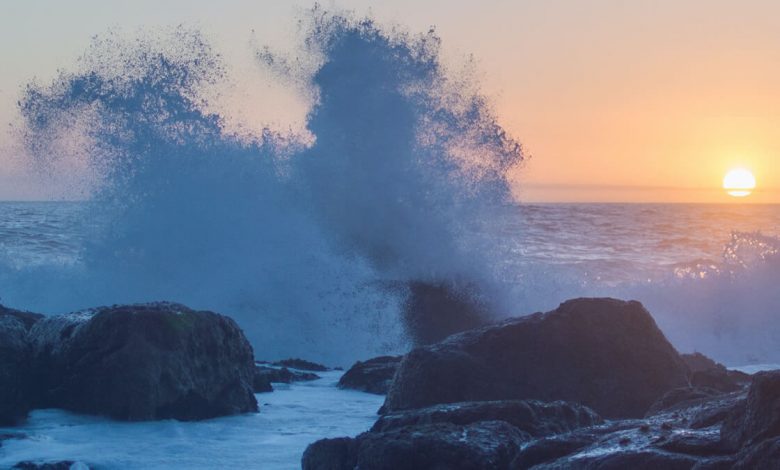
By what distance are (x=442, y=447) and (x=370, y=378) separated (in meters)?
4.21

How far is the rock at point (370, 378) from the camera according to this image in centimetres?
848

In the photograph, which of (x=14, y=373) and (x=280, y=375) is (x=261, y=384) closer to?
(x=280, y=375)

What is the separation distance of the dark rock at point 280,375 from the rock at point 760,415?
5.14 metres

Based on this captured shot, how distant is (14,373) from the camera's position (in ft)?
21.4

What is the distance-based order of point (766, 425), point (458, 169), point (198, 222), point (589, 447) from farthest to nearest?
1. point (458, 169)
2. point (198, 222)
3. point (589, 447)
4. point (766, 425)

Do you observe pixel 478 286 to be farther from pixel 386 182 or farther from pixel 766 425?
pixel 766 425

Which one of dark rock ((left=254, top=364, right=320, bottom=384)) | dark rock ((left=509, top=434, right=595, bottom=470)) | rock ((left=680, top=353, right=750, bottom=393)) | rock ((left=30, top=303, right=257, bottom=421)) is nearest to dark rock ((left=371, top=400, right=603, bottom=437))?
dark rock ((left=509, top=434, right=595, bottom=470))

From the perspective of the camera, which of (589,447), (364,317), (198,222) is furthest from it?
(198,222)

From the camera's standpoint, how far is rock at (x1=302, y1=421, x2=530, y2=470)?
4414 millimetres

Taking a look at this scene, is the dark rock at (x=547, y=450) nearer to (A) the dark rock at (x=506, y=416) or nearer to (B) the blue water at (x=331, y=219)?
(A) the dark rock at (x=506, y=416)

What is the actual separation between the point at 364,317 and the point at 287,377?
551 cm

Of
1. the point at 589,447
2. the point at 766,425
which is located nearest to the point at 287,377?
the point at 589,447

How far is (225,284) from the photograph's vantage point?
595 inches

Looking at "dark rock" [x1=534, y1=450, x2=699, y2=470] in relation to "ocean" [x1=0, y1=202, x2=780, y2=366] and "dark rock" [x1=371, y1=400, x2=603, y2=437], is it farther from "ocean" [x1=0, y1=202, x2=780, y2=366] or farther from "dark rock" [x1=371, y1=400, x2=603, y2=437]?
"ocean" [x1=0, y1=202, x2=780, y2=366]
